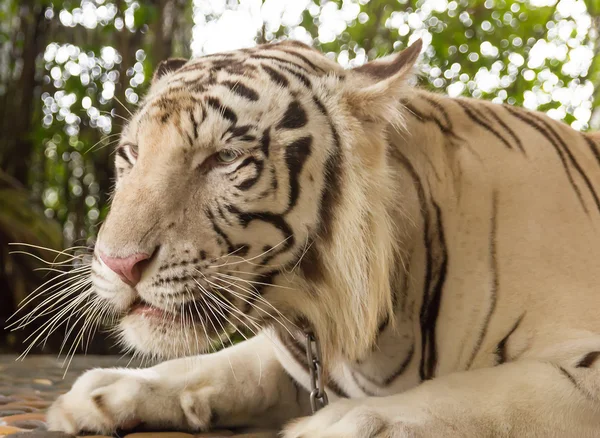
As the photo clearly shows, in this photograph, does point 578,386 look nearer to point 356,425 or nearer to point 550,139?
point 356,425

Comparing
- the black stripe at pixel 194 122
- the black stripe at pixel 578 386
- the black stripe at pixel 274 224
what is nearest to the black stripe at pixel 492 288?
the black stripe at pixel 578 386

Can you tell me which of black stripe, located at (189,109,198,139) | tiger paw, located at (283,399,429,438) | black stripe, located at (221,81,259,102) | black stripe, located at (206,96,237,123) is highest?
black stripe, located at (221,81,259,102)

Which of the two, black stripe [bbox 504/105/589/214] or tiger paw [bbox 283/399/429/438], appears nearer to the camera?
tiger paw [bbox 283/399/429/438]

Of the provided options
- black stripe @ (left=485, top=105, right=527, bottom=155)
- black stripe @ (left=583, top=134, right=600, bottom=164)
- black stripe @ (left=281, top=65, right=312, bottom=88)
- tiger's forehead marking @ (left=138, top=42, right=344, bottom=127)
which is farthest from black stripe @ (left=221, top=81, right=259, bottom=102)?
black stripe @ (left=583, top=134, right=600, bottom=164)

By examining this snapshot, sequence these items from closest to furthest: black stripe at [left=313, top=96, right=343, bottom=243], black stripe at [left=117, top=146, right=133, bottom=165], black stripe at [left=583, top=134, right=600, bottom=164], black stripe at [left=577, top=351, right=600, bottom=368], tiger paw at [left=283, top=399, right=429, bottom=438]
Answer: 1. tiger paw at [left=283, top=399, right=429, bottom=438]
2. black stripe at [left=577, top=351, right=600, bottom=368]
3. black stripe at [left=313, top=96, right=343, bottom=243]
4. black stripe at [left=117, top=146, right=133, bottom=165]
5. black stripe at [left=583, top=134, right=600, bottom=164]

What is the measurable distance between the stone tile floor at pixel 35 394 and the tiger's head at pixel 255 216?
272mm

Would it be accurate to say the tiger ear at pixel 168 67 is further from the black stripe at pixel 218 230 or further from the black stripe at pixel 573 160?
the black stripe at pixel 573 160

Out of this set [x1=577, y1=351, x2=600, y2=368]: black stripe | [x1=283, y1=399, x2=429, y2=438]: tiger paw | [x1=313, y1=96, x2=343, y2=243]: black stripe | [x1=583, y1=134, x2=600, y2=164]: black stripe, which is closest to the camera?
[x1=283, y1=399, x2=429, y2=438]: tiger paw

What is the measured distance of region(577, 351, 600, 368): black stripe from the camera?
3.95 ft

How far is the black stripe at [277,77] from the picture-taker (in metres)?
1.35

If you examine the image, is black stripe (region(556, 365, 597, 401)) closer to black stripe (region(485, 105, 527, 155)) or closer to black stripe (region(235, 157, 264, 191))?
black stripe (region(485, 105, 527, 155))

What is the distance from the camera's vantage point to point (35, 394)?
205cm

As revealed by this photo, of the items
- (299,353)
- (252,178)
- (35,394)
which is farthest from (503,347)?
(35,394)

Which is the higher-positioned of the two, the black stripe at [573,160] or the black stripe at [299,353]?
the black stripe at [573,160]
